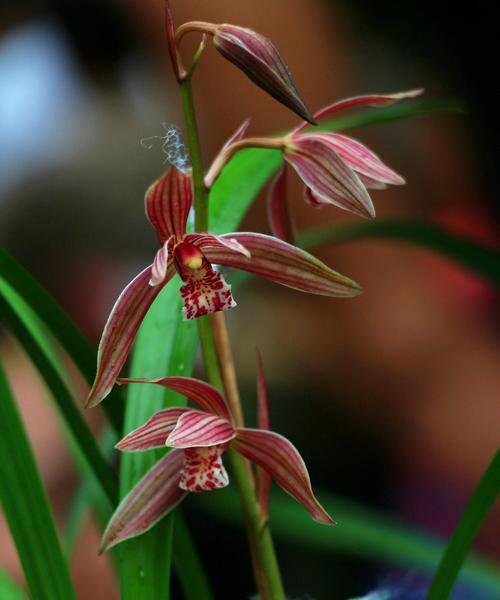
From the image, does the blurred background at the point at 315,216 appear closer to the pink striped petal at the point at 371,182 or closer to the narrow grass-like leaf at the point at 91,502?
the narrow grass-like leaf at the point at 91,502

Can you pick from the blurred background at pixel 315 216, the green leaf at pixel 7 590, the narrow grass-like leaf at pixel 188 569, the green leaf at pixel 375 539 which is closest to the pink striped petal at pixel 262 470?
the narrow grass-like leaf at pixel 188 569

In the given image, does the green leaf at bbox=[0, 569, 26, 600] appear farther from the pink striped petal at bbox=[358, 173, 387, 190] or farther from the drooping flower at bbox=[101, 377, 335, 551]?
the pink striped petal at bbox=[358, 173, 387, 190]

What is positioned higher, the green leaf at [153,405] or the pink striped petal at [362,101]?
the pink striped petal at [362,101]

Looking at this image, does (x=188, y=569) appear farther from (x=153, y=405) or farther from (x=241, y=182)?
(x=241, y=182)

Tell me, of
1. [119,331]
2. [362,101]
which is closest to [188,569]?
[119,331]

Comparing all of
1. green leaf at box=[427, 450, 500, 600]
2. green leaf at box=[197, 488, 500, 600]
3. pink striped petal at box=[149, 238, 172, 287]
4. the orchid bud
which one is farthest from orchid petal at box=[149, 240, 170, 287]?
green leaf at box=[197, 488, 500, 600]
